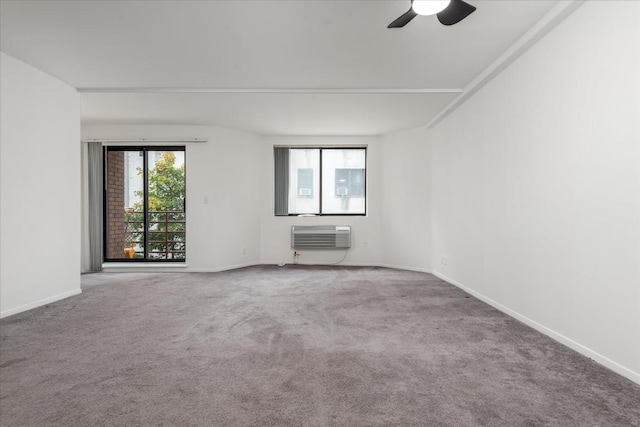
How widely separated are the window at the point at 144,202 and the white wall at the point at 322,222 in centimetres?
154

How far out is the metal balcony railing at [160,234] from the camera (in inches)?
251

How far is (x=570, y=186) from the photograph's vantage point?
2533 mm

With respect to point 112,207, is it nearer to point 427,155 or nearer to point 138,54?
point 138,54

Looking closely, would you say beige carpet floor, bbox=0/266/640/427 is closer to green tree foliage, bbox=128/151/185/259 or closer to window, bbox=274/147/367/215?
green tree foliage, bbox=128/151/185/259

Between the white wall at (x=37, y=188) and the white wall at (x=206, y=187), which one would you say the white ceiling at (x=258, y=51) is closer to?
the white wall at (x=37, y=188)

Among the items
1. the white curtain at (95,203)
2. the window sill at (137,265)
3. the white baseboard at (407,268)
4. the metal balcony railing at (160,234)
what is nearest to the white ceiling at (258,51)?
Answer: the white curtain at (95,203)

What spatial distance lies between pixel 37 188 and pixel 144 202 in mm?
2413

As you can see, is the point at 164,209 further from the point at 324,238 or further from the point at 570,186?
the point at 570,186

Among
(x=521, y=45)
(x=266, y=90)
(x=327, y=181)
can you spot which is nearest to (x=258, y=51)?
(x=266, y=90)

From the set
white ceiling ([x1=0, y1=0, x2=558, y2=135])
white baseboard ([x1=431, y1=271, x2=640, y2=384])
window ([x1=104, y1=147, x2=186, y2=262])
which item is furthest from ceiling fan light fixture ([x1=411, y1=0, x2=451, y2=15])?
window ([x1=104, y1=147, x2=186, y2=262])

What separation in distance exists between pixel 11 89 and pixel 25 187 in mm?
973

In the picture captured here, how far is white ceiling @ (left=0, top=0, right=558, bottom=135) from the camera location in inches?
103

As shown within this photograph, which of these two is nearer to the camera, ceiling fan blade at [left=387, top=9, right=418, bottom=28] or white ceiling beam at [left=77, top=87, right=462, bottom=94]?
ceiling fan blade at [left=387, top=9, right=418, bottom=28]

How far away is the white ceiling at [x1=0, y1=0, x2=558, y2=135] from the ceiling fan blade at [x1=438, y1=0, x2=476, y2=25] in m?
0.37
